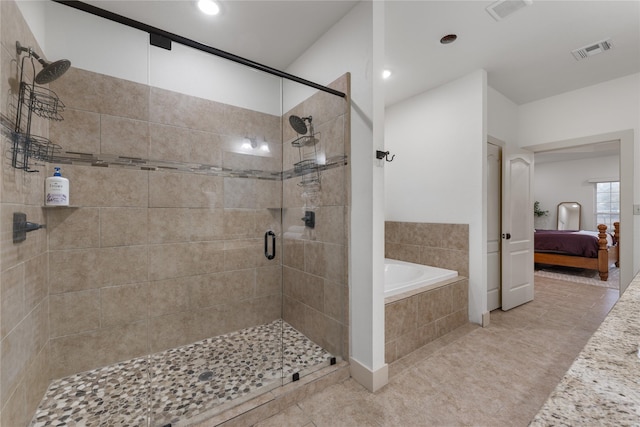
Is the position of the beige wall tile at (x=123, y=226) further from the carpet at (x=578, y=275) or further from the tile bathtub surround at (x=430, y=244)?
the carpet at (x=578, y=275)

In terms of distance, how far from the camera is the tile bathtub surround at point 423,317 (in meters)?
2.16

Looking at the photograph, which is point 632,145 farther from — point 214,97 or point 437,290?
point 214,97

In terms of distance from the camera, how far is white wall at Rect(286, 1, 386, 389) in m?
1.83

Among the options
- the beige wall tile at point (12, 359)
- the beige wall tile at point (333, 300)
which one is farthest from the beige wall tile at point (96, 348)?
the beige wall tile at point (333, 300)

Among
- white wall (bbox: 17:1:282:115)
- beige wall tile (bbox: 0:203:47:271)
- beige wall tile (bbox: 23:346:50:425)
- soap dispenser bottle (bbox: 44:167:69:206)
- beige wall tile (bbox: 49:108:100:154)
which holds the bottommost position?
beige wall tile (bbox: 23:346:50:425)

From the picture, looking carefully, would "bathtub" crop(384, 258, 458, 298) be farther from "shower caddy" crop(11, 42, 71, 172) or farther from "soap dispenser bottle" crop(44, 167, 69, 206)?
"shower caddy" crop(11, 42, 71, 172)

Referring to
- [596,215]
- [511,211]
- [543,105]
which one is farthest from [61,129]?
[596,215]

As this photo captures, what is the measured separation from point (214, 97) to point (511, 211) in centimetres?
351

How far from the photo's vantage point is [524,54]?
2.57 m

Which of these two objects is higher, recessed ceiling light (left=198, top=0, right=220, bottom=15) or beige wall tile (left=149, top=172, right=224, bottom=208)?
recessed ceiling light (left=198, top=0, right=220, bottom=15)

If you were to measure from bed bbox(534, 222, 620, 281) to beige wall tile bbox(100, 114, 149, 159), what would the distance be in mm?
6599

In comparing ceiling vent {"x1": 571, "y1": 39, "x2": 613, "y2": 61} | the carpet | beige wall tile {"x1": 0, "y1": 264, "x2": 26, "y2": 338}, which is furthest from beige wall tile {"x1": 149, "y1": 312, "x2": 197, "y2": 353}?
the carpet

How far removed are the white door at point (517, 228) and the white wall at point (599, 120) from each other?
1.26 ft

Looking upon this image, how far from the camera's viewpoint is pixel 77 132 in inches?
73.5
